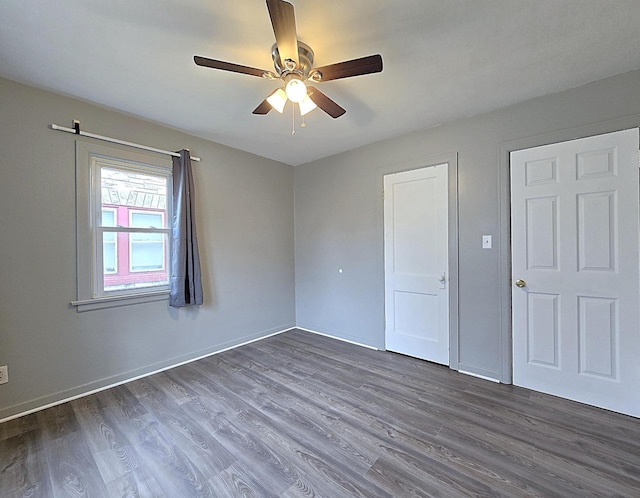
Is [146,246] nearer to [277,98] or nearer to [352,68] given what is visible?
[277,98]

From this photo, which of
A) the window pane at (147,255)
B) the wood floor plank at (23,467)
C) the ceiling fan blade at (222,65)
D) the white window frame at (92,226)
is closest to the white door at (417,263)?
the ceiling fan blade at (222,65)

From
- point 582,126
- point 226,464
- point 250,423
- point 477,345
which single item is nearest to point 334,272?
point 477,345

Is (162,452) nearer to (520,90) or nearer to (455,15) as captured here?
(455,15)

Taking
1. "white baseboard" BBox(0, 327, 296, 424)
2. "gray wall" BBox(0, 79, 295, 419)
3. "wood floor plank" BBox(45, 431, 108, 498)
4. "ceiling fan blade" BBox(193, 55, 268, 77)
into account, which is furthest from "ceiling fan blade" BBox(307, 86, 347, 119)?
"white baseboard" BBox(0, 327, 296, 424)

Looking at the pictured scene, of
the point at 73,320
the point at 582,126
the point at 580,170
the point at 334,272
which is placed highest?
the point at 582,126

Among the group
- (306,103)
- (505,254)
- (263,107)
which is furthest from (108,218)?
(505,254)

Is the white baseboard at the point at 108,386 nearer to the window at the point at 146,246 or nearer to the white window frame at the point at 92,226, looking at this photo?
the white window frame at the point at 92,226

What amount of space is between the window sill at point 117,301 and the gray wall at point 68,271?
0.19 ft

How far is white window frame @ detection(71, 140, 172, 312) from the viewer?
2.43 metres

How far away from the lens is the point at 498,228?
2.63 meters

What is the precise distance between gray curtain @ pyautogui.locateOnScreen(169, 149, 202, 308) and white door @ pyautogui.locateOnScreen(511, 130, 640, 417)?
318 cm

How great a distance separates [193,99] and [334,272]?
2.58 meters

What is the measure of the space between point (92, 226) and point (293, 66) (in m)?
2.25

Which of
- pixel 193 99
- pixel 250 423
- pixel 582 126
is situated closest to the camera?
pixel 250 423
